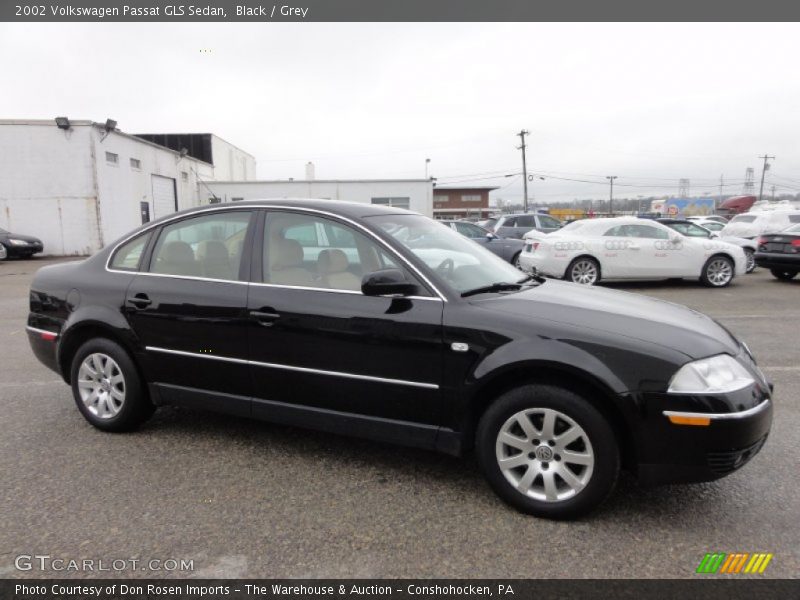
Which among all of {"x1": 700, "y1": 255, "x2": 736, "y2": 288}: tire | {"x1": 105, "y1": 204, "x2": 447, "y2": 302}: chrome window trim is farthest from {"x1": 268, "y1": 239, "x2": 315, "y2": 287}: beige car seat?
{"x1": 700, "y1": 255, "x2": 736, "y2": 288}: tire

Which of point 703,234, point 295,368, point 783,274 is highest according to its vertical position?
point 703,234

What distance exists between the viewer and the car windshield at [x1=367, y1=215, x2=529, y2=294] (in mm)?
3264

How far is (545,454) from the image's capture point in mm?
2758

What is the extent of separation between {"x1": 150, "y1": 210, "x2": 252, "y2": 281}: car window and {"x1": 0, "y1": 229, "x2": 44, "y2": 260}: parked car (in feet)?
65.9

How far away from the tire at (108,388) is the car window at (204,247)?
674 millimetres

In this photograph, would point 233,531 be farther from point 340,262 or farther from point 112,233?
point 112,233

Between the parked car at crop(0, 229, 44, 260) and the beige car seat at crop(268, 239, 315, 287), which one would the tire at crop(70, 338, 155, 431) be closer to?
the beige car seat at crop(268, 239, 315, 287)

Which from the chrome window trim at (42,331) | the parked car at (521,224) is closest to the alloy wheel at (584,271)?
the parked car at (521,224)

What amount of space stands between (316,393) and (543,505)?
138 centimetres

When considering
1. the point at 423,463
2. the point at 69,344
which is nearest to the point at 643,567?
the point at 423,463

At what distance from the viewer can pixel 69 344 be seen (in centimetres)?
399

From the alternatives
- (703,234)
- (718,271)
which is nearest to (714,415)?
(718,271)

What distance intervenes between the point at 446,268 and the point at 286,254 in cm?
101

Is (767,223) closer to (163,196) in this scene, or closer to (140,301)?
(140,301)
